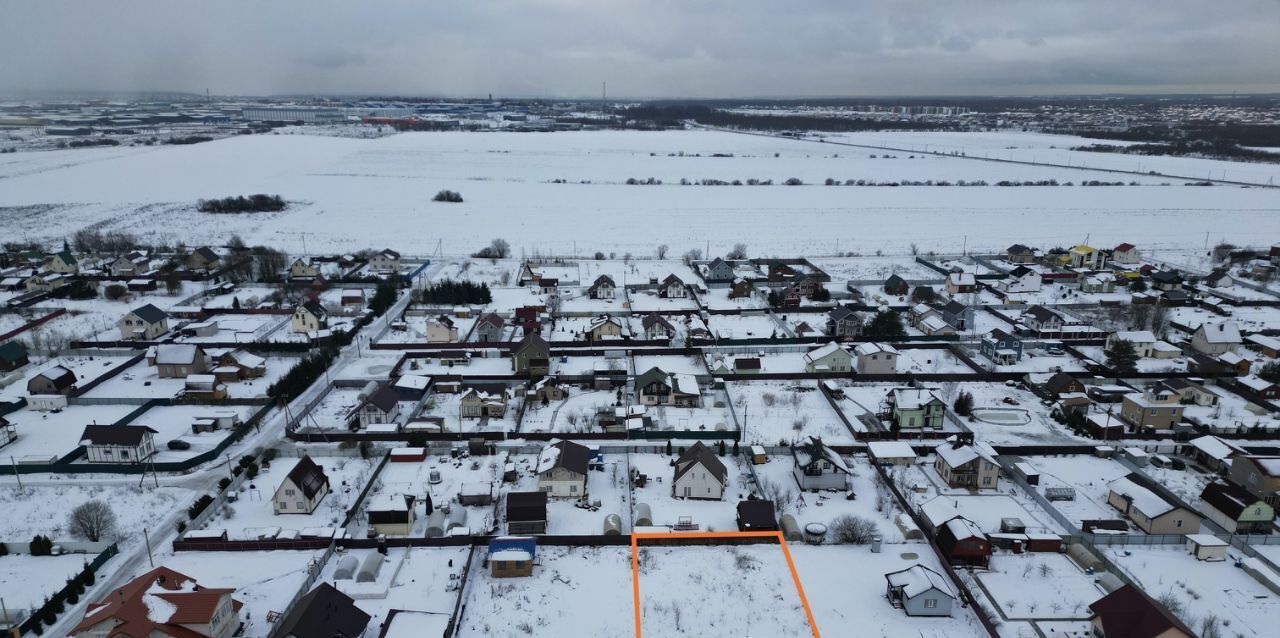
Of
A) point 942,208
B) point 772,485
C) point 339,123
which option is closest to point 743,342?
point 772,485

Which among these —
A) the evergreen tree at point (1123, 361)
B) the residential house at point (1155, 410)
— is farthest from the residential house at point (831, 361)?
the evergreen tree at point (1123, 361)

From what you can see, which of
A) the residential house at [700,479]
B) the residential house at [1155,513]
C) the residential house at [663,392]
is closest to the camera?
the residential house at [1155,513]

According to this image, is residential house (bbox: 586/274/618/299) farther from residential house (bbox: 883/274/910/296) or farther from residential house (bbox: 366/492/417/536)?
residential house (bbox: 366/492/417/536)

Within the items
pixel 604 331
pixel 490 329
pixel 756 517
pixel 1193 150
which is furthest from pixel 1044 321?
pixel 1193 150

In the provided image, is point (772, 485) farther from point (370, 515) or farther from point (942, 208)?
point (942, 208)

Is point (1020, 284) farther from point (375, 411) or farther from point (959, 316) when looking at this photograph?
point (375, 411)

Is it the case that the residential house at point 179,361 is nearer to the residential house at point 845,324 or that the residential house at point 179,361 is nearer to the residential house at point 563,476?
the residential house at point 563,476
